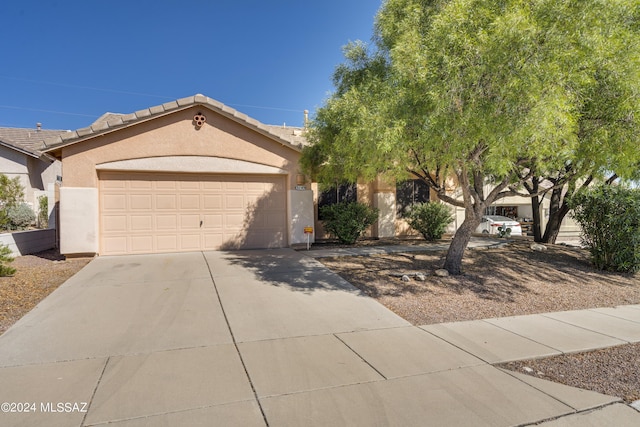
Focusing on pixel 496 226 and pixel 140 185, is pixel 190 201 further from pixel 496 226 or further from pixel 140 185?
pixel 496 226

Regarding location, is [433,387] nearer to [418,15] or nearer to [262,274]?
[262,274]

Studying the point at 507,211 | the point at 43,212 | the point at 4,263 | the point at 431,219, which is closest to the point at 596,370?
the point at 431,219

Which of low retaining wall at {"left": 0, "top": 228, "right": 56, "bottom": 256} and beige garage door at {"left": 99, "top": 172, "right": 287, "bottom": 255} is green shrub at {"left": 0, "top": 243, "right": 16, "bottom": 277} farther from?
low retaining wall at {"left": 0, "top": 228, "right": 56, "bottom": 256}

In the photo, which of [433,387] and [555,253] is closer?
[433,387]

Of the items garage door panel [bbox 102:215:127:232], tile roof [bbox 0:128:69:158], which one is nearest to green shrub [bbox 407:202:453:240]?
garage door panel [bbox 102:215:127:232]

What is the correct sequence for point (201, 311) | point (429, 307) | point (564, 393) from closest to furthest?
point (564, 393) → point (201, 311) → point (429, 307)

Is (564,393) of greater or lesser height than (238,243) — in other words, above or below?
below

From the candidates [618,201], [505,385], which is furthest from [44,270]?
[618,201]

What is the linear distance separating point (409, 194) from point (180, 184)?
29.9 feet

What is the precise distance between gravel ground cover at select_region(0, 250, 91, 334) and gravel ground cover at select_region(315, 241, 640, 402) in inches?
231

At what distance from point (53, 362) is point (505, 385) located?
4.90 meters

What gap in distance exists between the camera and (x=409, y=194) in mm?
15656

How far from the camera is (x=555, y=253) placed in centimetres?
1141

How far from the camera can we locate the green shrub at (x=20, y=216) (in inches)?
577
